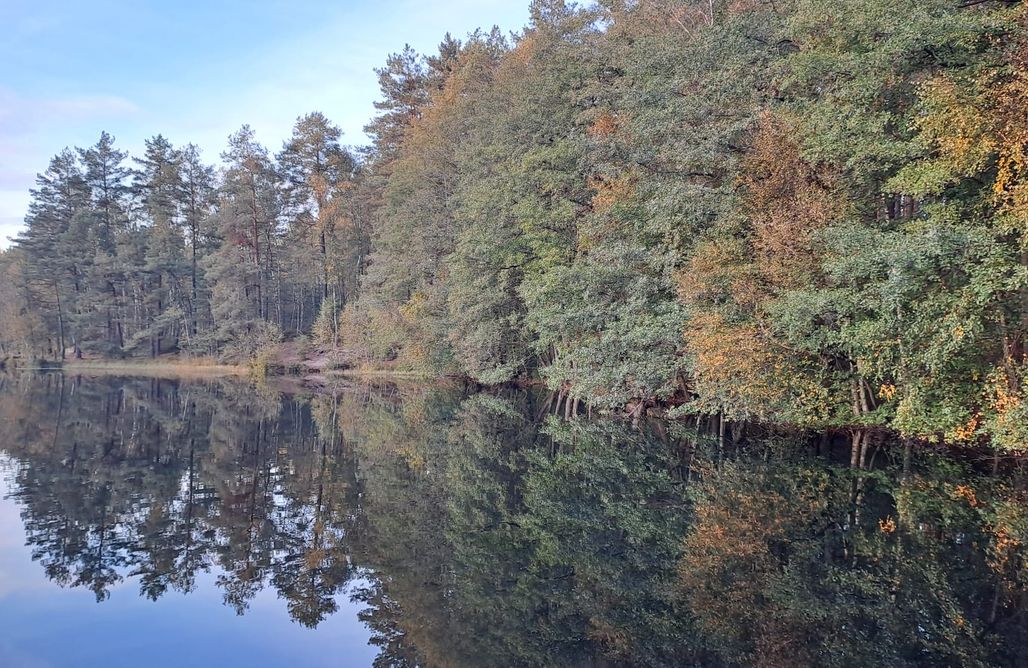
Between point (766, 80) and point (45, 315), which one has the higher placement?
point (766, 80)

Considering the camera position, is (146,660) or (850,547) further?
(850,547)

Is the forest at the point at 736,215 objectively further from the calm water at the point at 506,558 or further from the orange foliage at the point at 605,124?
the calm water at the point at 506,558

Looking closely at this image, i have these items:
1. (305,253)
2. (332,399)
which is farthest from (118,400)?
(305,253)

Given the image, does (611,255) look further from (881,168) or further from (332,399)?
(332,399)

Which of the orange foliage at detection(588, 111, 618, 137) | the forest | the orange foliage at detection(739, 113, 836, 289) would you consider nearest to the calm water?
the forest

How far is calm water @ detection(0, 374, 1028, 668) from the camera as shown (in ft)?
21.4

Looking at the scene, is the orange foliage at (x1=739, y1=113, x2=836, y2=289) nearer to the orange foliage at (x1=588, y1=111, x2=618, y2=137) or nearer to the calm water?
the calm water

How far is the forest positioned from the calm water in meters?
2.53

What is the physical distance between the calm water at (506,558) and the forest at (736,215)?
8.31 ft

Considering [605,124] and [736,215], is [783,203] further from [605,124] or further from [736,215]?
[605,124]

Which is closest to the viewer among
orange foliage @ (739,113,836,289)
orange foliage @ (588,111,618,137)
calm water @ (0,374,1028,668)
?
calm water @ (0,374,1028,668)

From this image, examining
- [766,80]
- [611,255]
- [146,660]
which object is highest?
[766,80]

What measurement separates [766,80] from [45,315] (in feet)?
211

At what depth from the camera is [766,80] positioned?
1841cm
